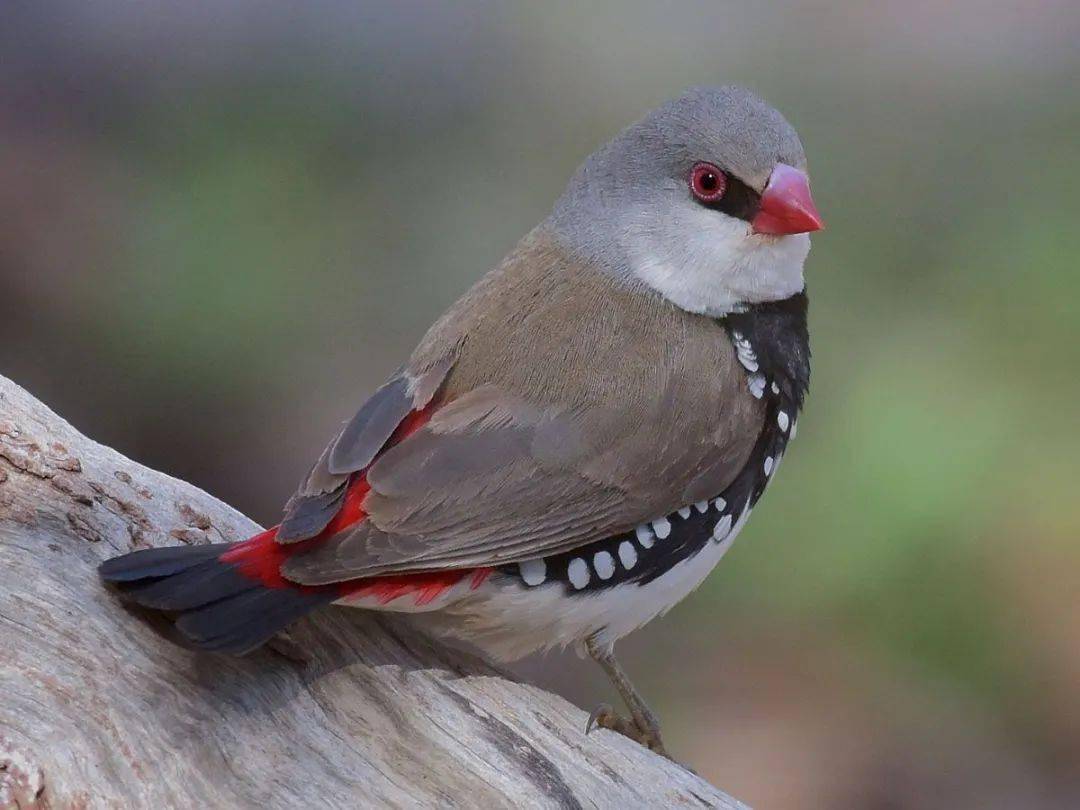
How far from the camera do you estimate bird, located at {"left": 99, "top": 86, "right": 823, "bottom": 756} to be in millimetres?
2957

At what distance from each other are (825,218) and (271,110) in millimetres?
2796

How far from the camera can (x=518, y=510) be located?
315 centimetres

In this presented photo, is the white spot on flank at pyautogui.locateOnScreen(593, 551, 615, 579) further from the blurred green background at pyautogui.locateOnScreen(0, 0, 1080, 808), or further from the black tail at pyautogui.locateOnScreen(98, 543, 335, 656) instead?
the blurred green background at pyautogui.locateOnScreen(0, 0, 1080, 808)

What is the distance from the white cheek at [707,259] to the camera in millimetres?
3561

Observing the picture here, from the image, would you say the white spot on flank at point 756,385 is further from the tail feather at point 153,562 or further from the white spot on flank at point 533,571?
the tail feather at point 153,562

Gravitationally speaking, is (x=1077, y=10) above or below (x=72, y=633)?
above

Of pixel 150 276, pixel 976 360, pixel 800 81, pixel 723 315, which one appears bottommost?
pixel 150 276

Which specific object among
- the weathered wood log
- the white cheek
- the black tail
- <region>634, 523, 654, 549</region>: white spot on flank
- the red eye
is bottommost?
the weathered wood log

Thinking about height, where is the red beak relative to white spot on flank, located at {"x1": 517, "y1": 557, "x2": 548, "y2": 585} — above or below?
above

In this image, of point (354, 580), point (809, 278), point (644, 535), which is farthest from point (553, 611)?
point (809, 278)

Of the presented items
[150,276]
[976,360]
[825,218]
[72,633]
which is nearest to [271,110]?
[150,276]

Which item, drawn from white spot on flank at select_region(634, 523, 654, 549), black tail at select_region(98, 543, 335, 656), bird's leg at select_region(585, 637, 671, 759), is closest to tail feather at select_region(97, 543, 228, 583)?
black tail at select_region(98, 543, 335, 656)

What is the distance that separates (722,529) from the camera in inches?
138

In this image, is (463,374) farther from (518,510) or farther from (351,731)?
(351,731)
